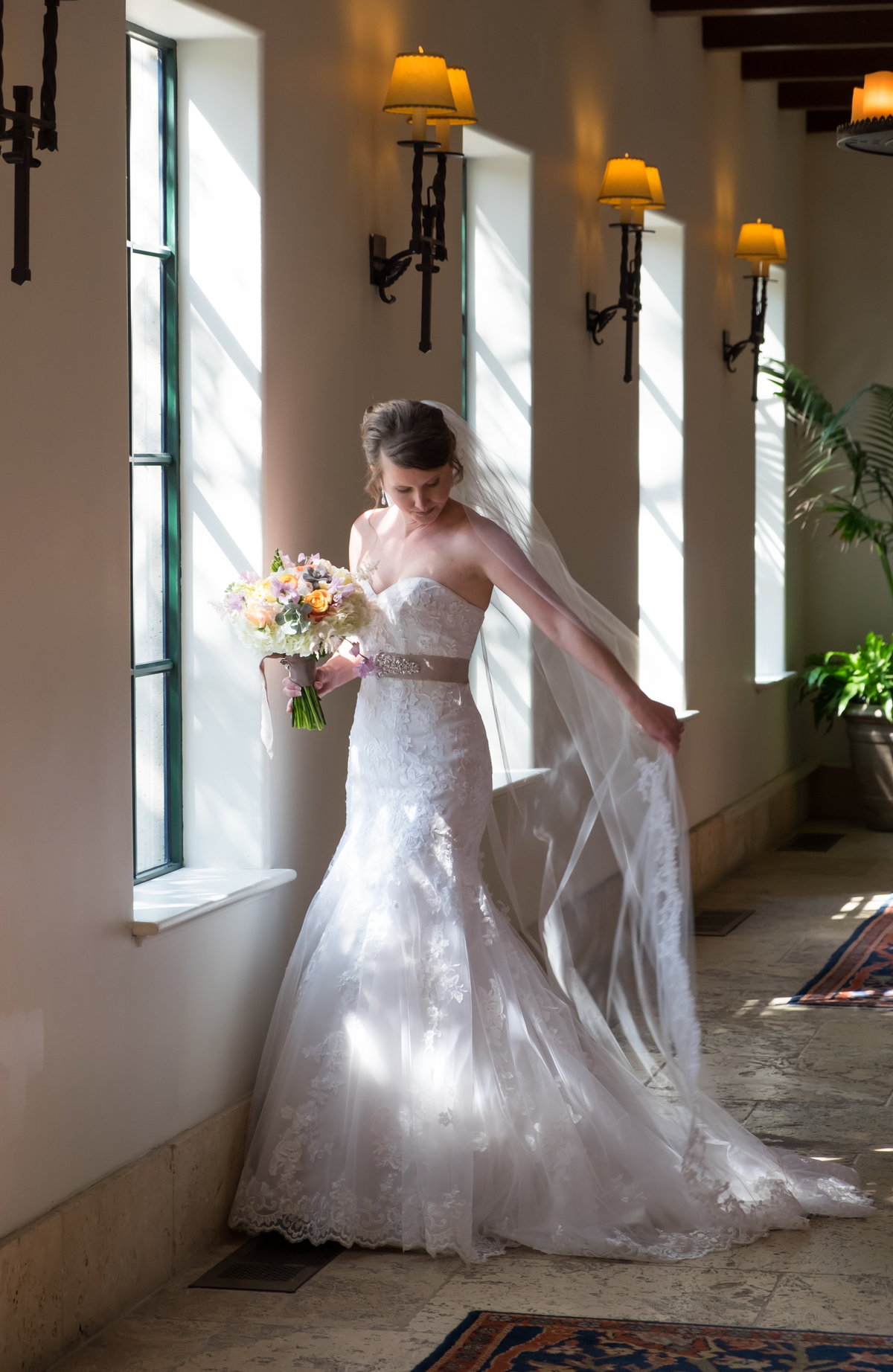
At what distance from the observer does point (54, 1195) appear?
10.6 ft

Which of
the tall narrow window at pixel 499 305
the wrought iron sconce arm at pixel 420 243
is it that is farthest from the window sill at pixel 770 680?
the wrought iron sconce arm at pixel 420 243

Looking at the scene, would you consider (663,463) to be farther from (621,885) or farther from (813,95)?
(621,885)

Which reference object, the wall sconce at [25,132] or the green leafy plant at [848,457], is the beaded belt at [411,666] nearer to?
the wall sconce at [25,132]

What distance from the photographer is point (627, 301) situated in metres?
6.48

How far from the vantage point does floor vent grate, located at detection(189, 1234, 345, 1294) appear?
3599 millimetres

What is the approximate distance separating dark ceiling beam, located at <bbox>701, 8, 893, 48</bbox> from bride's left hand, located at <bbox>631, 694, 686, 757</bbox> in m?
4.66

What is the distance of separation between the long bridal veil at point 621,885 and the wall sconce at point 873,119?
5.90 feet

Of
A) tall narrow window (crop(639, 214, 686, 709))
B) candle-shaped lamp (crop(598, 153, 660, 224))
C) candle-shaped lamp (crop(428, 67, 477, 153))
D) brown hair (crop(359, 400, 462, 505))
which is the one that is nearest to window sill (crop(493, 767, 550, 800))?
brown hair (crop(359, 400, 462, 505))

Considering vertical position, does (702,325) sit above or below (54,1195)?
above

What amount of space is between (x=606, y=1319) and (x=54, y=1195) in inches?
41.8

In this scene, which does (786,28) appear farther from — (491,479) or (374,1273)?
(374,1273)

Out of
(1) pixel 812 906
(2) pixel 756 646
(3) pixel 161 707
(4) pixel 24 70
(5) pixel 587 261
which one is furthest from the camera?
(2) pixel 756 646

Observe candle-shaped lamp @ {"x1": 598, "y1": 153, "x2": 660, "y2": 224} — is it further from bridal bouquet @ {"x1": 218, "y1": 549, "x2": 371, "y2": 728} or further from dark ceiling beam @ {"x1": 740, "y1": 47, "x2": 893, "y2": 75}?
bridal bouquet @ {"x1": 218, "y1": 549, "x2": 371, "y2": 728}

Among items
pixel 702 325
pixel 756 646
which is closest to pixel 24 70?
pixel 702 325
